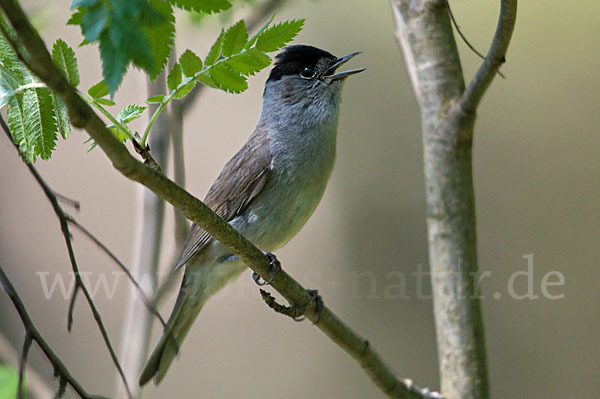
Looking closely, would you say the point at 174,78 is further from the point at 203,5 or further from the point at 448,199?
the point at 448,199

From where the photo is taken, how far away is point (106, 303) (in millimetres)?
5828

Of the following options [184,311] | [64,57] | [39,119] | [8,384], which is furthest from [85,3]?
[184,311]

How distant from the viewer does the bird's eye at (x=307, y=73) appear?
3973mm

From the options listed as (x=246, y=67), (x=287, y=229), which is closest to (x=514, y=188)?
(x=287, y=229)

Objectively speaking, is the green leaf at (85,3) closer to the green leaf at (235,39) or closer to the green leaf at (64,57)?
the green leaf at (64,57)

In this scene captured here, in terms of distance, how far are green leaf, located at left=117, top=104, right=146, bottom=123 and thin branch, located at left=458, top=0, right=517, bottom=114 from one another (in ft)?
3.86

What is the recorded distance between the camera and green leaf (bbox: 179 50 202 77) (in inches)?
72.8

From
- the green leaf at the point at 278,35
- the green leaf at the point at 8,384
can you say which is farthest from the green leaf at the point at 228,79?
the green leaf at the point at 8,384

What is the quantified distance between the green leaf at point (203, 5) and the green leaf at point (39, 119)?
0.56 metres

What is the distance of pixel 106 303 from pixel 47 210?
96 centimetres

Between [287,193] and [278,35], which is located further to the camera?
[287,193]

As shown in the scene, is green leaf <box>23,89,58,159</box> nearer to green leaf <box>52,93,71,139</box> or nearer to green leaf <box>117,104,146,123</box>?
green leaf <box>52,93,71,139</box>

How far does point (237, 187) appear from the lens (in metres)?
3.49

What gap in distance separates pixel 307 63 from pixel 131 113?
7.65ft
